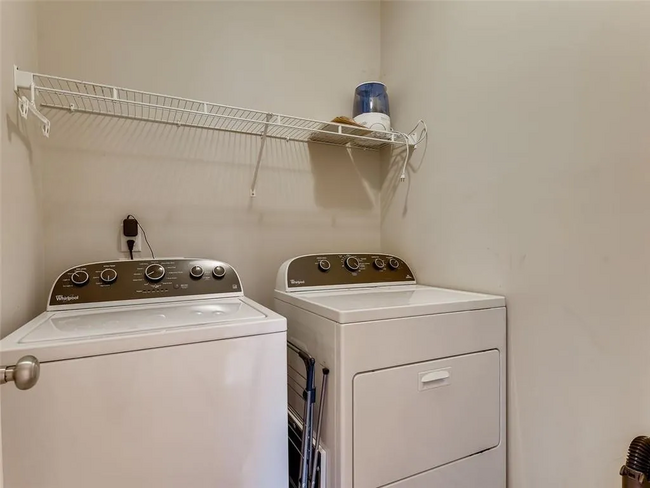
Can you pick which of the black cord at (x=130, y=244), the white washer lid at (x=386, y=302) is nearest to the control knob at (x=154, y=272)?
the black cord at (x=130, y=244)

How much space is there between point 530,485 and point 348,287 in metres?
0.97

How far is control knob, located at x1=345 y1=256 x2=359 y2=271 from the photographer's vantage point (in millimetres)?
1626

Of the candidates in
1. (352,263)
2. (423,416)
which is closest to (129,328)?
(423,416)

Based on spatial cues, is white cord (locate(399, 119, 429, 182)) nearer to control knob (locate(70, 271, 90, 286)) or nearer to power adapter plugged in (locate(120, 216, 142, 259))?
power adapter plugged in (locate(120, 216, 142, 259))

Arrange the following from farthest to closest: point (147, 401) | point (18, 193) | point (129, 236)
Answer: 1. point (129, 236)
2. point (18, 193)
3. point (147, 401)

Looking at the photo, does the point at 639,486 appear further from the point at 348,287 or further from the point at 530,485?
the point at 348,287

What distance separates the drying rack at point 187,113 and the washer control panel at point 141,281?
493mm

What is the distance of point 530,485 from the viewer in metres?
1.17

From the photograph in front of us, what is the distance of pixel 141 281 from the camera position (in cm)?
124

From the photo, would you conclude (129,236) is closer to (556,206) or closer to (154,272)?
(154,272)

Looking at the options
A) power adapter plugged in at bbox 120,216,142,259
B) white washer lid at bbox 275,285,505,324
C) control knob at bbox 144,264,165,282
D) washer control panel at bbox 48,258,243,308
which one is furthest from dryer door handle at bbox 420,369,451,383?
power adapter plugged in at bbox 120,216,142,259

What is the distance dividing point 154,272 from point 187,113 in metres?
0.70

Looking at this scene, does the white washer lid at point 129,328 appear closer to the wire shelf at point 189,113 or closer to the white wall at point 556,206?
the wire shelf at point 189,113

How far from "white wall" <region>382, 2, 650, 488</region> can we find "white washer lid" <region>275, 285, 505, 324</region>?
0.13 meters
